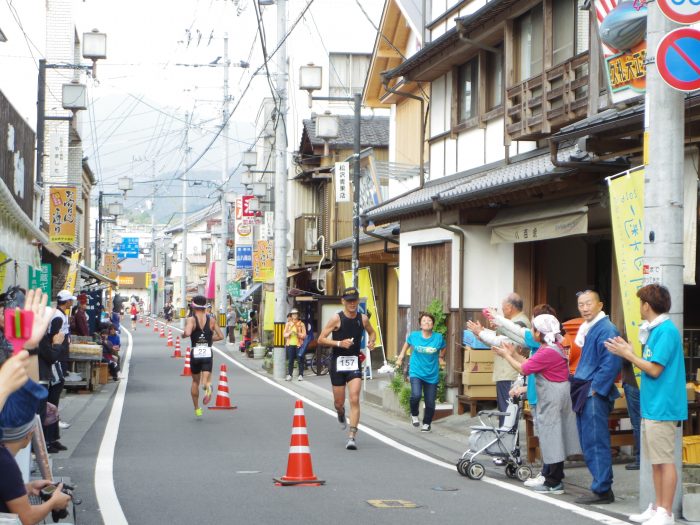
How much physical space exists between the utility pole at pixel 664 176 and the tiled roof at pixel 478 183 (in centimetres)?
348

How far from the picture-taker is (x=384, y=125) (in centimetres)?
4062

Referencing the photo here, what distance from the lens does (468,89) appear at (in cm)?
2056

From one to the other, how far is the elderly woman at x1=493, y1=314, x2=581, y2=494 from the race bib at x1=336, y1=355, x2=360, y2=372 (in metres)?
3.90

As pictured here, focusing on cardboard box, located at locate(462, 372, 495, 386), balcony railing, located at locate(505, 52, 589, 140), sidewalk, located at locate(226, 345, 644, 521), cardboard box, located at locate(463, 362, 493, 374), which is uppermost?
balcony railing, located at locate(505, 52, 589, 140)

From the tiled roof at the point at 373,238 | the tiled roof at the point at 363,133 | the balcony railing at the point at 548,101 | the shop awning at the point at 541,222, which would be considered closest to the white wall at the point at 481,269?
the shop awning at the point at 541,222

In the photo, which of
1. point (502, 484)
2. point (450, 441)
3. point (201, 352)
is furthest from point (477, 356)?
point (502, 484)

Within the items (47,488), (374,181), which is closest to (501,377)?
(47,488)

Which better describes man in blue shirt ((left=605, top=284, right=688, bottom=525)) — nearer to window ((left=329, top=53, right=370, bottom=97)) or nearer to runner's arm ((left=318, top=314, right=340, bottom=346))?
runner's arm ((left=318, top=314, right=340, bottom=346))

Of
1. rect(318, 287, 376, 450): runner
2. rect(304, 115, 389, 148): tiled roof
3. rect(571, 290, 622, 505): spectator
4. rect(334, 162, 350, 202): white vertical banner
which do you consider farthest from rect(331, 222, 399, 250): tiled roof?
rect(571, 290, 622, 505): spectator

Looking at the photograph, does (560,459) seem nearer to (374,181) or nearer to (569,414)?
(569,414)

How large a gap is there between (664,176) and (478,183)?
770 cm

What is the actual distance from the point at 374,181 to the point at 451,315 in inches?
265

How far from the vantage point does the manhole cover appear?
9586 mm

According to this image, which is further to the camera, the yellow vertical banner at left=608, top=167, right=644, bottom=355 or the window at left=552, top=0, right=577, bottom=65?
the window at left=552, top=0, right=577, bottom=65
